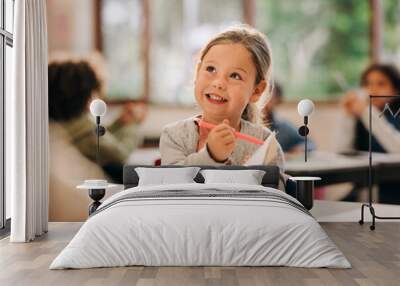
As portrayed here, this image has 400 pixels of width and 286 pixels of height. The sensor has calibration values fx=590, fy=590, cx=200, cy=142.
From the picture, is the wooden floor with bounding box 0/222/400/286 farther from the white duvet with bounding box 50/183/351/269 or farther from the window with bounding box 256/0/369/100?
the window with bounding box 256/0/369/100

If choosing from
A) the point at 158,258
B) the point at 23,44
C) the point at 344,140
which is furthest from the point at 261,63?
the point at 158,258

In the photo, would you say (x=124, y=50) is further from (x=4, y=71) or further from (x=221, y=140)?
(x=221, y=140)

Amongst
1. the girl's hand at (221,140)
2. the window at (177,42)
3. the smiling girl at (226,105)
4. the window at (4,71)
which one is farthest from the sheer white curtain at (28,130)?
the girl's hand at (221,140)

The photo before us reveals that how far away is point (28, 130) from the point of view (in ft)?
19.7

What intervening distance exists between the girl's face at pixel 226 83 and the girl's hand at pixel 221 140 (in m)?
0.09

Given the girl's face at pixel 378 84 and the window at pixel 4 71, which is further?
the girl's face at pixel 378 84

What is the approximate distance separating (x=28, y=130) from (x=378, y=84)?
4170 mm

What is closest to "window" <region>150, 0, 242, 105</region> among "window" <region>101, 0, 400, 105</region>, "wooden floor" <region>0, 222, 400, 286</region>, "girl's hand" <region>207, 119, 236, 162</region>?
"window" <region>101, 0, 400, 105</region>

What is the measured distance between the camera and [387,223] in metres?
7.06

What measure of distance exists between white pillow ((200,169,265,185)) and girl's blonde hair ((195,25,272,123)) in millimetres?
875

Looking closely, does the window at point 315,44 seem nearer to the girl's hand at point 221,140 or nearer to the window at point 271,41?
the window at point 271,41

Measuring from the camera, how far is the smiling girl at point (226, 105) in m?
7.05

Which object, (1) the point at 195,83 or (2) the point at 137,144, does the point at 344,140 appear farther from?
(2) the point at 137,144

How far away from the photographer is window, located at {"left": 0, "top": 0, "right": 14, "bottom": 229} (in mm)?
6457
